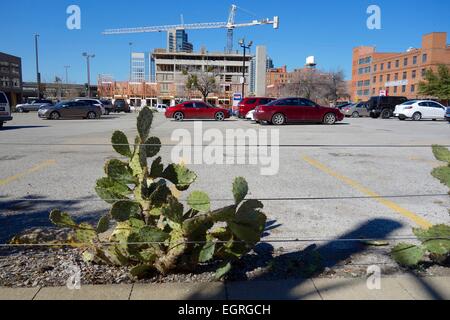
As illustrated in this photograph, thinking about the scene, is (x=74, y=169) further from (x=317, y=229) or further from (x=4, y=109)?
(x=4, y=109)

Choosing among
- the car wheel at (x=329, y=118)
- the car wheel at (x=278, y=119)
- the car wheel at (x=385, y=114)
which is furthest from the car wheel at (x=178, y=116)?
the car wheel at (x=385, y=114)

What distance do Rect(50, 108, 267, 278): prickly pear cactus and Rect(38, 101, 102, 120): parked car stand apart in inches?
1131

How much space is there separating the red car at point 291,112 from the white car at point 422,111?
1124cm

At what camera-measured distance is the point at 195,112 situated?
28.3 meters

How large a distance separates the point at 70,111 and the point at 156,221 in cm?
2920

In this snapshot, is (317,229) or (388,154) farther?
(388,154)

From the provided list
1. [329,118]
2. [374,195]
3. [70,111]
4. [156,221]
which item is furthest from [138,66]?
[156,221]

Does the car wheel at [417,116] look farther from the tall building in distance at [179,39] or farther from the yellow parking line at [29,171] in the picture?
the tall building in distance at [179,39]

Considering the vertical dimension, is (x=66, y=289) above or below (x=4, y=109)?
below

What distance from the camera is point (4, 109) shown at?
1841 cm
